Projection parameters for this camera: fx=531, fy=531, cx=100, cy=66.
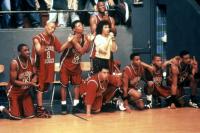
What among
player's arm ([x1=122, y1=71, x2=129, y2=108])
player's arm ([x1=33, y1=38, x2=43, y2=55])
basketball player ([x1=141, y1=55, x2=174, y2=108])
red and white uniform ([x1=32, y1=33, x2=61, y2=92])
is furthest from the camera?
basketball player ([x1=141, y1=55, x2=174, y2=108])

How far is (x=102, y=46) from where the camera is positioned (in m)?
9.96

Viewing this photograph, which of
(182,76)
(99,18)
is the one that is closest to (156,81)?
(182,76)

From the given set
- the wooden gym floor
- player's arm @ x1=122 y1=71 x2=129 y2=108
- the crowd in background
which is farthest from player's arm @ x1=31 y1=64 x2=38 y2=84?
the crowd in background

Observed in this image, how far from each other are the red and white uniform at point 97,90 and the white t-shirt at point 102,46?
1.55 ft

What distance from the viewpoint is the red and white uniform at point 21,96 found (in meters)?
9.39

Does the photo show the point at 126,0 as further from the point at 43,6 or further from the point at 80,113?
the point at 80,113

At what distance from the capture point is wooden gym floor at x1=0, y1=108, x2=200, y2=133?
813 centimetres

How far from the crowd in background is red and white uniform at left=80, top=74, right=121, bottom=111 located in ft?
6.72

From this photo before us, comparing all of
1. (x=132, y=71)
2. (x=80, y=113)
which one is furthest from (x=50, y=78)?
(x=132, y=71)

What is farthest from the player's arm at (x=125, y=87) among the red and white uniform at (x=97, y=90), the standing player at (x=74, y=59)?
the standing player at (x=74, y=59)

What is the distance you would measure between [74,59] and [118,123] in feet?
5.97

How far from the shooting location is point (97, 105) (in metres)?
9.83

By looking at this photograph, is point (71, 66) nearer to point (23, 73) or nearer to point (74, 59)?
point (74, 59)

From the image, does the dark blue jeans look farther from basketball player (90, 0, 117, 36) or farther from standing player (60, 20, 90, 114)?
standing player (60, 20, 90, 114)
